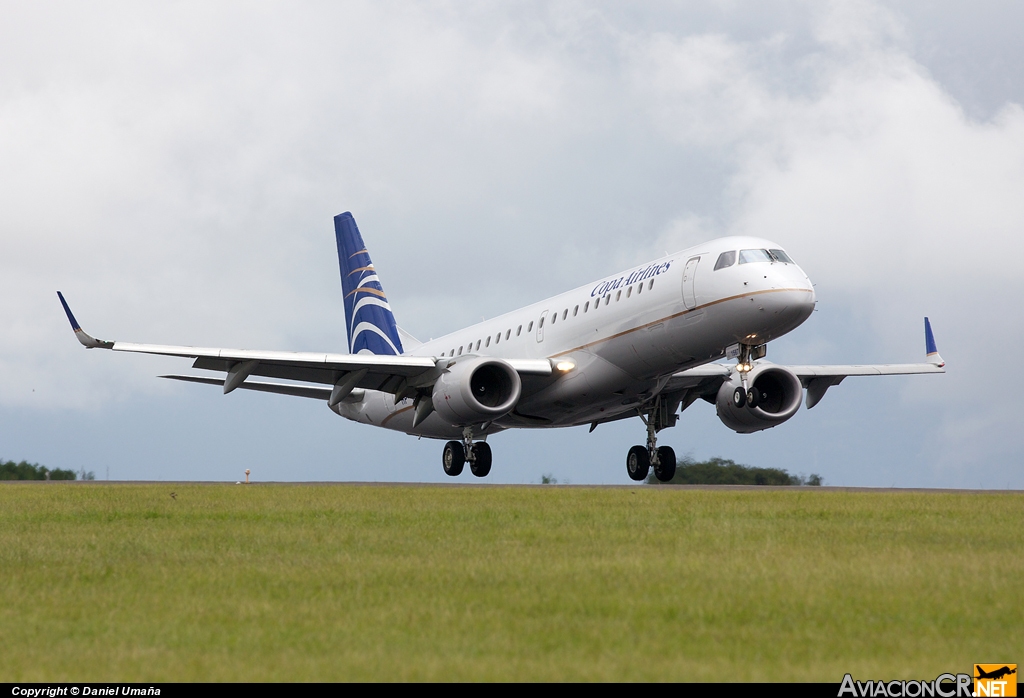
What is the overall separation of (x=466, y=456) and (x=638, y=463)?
4.52 meters

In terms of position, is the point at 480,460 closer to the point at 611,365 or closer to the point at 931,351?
the point at 611,365

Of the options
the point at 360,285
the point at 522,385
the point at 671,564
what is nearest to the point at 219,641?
the point at 671,564

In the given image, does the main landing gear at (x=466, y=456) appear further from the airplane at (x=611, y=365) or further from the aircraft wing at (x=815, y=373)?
the aircraft wing at (x=815, y=373)

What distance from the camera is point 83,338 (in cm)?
2448

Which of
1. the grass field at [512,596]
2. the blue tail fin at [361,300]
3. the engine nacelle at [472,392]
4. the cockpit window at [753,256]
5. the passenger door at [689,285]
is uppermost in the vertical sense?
the blue tail fin at [361,300]

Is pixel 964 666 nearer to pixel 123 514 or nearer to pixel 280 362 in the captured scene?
pixel 123 514

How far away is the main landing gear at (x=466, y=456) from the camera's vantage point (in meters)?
28.9

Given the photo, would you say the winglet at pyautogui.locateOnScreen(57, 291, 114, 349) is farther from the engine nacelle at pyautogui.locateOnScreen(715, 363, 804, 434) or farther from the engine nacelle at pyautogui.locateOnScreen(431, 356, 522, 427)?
the engine nacelle at pyautogui.locateOnScreen(715, 363, 804, 434)

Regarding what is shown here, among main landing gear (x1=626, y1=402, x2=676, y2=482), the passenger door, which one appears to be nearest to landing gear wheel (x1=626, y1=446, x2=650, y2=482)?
main landing gear (x1=626, y1=402, x2=676, y2=482)

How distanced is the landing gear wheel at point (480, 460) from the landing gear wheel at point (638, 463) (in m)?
3.80

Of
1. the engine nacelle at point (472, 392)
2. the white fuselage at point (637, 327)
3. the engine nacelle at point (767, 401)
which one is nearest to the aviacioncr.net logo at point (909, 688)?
the white fuselage at point (637, 327)

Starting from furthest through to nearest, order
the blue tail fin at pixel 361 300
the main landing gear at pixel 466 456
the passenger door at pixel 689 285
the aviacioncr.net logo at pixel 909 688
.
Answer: the blue tail fin at pixel 361 300, the main landing gear at pixel 466 456, the passenger door at pixel 689 285, the aviacioncr.net logo at pixel 909 688

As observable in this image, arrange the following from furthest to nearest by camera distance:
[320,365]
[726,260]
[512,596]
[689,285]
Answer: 1. [320,365]
2. [689,285]
3. [726,260]
4. [512,596]

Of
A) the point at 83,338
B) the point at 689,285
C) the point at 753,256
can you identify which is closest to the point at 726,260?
the point at 753,256
